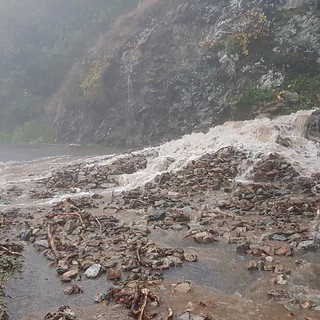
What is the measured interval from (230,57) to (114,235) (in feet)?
63.8

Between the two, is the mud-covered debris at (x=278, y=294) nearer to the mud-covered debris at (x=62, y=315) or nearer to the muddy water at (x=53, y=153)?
the mud-covered debris at (x=62, y=315)

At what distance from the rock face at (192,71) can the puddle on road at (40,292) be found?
16098mm

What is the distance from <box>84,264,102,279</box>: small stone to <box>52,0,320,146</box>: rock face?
15574 millimetres

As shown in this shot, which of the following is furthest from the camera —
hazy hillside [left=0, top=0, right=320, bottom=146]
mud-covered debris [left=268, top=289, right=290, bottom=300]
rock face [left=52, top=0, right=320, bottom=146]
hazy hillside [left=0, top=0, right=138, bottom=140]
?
hazy hillside [left=0, top=0, right=138, bottom=140]

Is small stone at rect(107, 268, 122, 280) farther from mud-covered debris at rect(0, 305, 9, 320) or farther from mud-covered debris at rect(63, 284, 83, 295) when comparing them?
mud-covered debris at rect(0, 305, 9, 320)

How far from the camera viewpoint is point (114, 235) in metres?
11.1

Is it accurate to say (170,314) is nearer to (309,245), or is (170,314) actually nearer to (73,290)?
(73,290)

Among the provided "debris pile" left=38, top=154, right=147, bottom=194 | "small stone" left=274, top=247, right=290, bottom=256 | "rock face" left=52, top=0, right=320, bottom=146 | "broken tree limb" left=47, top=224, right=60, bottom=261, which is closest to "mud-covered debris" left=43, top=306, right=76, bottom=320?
"broken tree limb" left=47, top=224, right=60, bottom=261

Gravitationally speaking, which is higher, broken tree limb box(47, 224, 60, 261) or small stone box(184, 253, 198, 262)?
broken tree limb box(47, 224, 60, 261)

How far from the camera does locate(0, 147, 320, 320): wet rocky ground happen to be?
24.4 ft

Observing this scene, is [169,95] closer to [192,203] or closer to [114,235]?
[192,203]

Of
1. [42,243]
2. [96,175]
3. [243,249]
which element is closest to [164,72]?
[96,175]

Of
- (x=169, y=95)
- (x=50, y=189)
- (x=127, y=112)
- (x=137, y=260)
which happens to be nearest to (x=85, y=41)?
(x=127, y=112)

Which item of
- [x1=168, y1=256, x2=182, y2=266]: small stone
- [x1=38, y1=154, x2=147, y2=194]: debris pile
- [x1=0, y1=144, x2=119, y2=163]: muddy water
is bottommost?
[x1=0, y1=144, x2=119, y2=163]: muddy water
